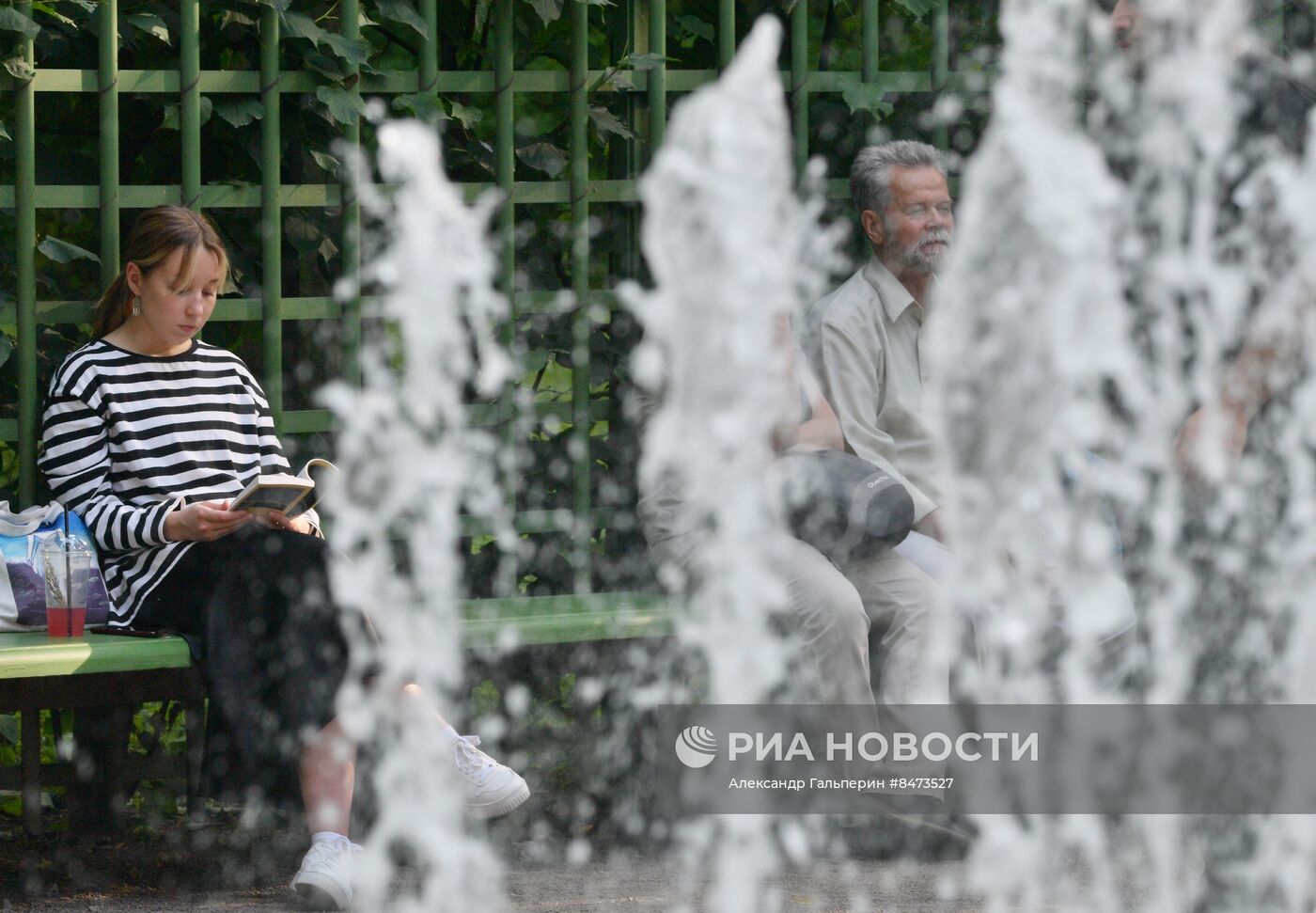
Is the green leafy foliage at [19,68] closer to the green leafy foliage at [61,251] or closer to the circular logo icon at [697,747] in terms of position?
the green leafy foliage at [61,251]

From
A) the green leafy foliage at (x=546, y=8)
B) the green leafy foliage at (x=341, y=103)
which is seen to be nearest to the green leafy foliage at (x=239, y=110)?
the green leafy foliage at (x=341, y=103)

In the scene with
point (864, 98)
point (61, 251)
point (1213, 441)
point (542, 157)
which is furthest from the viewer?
point (864, 98)

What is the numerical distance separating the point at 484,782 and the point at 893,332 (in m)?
1.40

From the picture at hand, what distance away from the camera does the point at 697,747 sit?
3.78 m

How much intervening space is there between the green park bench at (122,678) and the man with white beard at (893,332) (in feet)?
2.03

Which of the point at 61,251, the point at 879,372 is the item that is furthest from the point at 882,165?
the point at 61,251

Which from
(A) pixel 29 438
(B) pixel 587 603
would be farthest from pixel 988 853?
(A) pixel 29 438

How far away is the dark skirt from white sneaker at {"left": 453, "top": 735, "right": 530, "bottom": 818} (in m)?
0.32

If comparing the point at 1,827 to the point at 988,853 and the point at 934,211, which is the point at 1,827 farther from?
the point at 934,211

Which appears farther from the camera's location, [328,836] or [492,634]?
[492,634]

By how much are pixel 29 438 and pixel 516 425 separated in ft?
3.81

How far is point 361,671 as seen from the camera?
3619mm

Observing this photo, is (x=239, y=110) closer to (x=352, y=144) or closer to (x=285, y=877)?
Result: (x=352, y=144)

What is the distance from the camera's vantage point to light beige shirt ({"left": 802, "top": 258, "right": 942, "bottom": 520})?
406 centimetres
